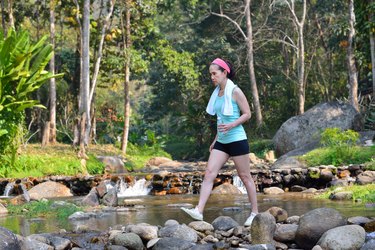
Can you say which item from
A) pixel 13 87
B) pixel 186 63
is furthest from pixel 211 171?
pixel 186 63

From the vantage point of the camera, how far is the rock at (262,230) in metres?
6.78

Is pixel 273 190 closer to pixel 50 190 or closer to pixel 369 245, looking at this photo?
pixel 50 190

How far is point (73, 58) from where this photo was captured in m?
32.8

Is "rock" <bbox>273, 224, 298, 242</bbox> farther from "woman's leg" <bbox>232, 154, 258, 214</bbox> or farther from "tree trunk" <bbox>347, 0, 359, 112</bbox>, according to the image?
"tree trunk" <bbox>347, 0, 359, 112</bbox>

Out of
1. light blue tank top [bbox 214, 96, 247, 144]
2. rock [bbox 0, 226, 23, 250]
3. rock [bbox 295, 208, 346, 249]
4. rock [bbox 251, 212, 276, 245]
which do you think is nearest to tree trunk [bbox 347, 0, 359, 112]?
light blue tank top [bbox 214, 96, 247, 144]

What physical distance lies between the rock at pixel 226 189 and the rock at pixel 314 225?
24.0 feet

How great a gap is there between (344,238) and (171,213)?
418cm

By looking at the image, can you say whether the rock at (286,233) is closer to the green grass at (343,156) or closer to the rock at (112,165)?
the green grass at (343,156)

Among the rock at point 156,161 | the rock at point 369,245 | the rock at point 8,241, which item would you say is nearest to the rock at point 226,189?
the rock at point 369,245

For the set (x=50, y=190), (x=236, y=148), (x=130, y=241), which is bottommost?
(x=50, y=190)

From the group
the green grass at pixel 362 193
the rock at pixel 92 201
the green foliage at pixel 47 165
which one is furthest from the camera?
the green foliage at pixel 47 165

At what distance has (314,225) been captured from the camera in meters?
6.80

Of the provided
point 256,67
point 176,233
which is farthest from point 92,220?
point 256,67

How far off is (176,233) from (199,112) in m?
29.1
